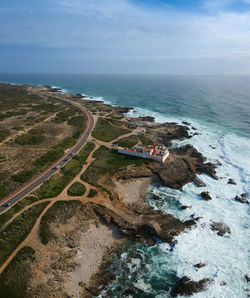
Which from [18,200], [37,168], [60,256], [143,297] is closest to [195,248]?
[143,297]

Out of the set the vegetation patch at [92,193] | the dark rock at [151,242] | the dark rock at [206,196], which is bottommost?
the dark rock at [151,242]

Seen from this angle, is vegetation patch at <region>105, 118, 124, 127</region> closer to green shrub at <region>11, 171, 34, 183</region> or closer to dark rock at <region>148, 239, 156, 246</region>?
green shrub at <region>11, 171, 34, 183</region>

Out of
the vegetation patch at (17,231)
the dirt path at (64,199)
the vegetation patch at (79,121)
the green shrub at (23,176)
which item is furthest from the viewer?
the vegetation patch at (79,121)

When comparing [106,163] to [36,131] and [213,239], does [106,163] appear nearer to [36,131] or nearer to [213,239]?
[213,239]

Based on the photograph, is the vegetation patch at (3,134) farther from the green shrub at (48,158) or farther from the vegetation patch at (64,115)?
the vegetation patch at (64,115)

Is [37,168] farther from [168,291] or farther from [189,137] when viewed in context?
[189,137]

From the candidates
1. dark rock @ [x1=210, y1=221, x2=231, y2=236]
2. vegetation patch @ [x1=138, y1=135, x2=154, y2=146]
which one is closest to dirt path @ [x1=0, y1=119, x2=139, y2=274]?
dark rock @ [x1=210, y1=221, x2=231, y2=236]

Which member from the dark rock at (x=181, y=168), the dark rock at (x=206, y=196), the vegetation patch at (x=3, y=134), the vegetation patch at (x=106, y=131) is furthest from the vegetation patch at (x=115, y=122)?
the dark rock at (x=206, y=196)
